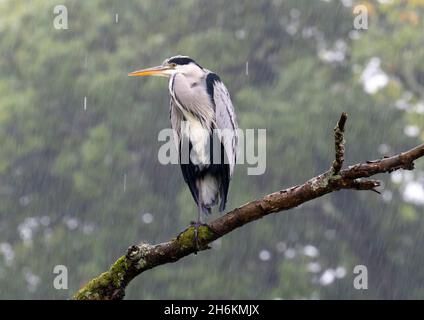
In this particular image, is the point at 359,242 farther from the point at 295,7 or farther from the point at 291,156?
the point at 295,7

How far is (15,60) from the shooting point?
12570mm

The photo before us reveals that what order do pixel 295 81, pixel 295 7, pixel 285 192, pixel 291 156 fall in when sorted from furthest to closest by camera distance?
pixel 295 7, pixel 295 81, pixel 291 156, pixel 285 192

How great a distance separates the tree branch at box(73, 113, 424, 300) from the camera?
2766mm

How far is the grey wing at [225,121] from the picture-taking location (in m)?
4.70

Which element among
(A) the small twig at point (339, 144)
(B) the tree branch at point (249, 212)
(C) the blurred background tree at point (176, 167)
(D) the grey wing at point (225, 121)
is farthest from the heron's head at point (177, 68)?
(C) the blurred background tree at point (176, 167)

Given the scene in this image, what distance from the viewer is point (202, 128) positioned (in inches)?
187

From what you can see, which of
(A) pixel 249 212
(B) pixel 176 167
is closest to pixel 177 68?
(A) pixel 249 212

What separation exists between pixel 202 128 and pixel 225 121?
197mm

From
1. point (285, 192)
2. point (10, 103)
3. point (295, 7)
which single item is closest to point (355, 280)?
point (295, 7)

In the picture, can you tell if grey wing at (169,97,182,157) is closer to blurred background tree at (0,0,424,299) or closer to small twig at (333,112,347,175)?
small twig at (333,112,347,175)

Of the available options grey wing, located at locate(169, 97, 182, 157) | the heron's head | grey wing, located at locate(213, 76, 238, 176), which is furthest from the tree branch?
the heron's head

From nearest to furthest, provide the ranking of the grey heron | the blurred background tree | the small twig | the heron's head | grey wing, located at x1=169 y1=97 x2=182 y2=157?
the small twig < the grey heron < grey wing, located at x1=169 y1=97 x2=182 y2=157 < the heron's head < the blurred background tree

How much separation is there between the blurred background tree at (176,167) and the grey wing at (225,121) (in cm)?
580

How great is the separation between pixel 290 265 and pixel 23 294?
3.93 m
